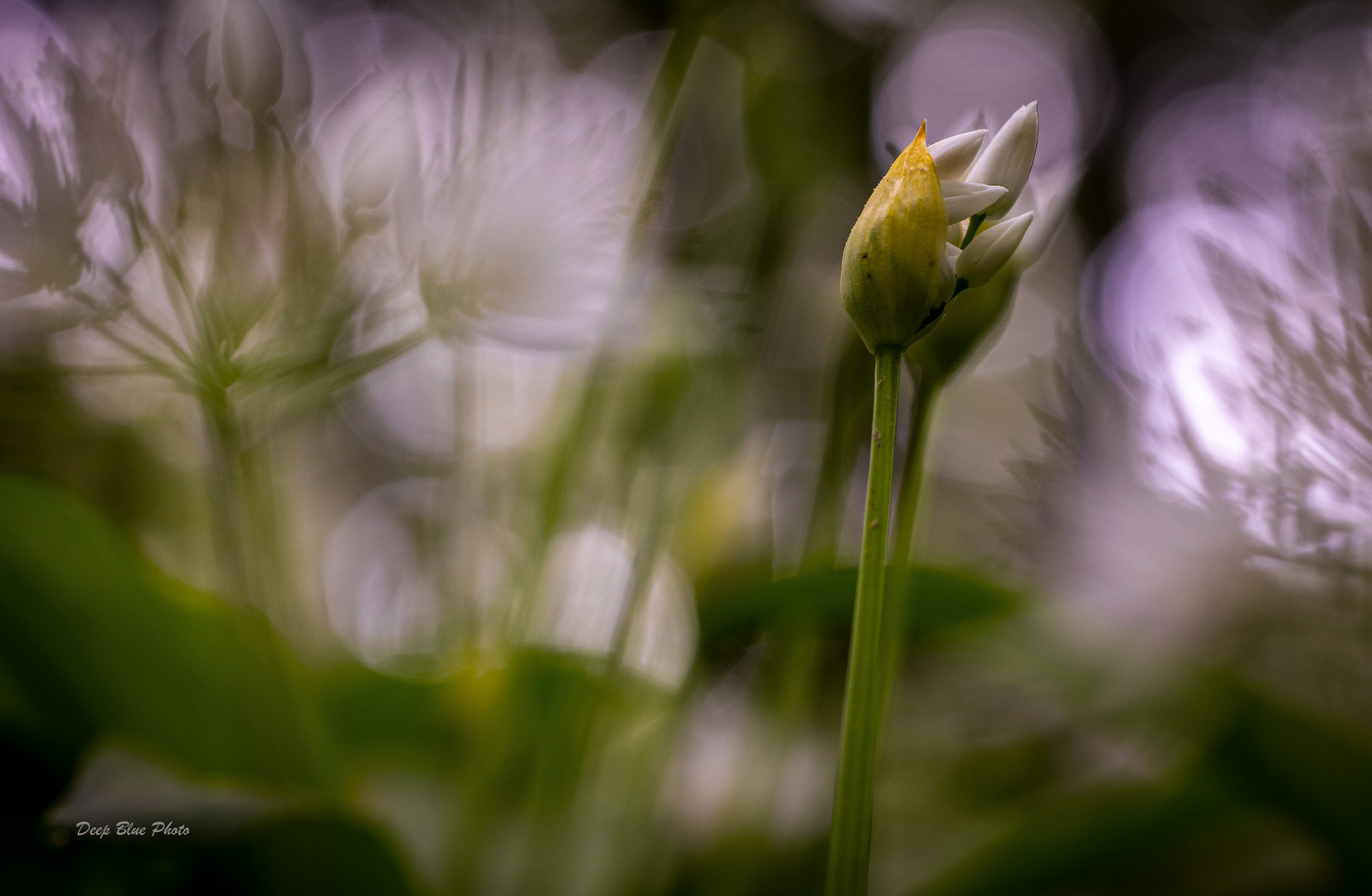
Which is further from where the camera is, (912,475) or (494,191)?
(494,191)

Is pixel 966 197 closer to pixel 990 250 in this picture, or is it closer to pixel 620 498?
pixel 990 250

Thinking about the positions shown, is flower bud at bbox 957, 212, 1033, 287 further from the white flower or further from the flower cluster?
the white flower

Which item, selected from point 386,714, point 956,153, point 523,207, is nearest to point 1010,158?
point 956,153

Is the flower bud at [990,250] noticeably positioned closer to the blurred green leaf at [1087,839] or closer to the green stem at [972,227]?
the green stem at [972,227]

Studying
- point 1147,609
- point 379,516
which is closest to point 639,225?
point 1147,609

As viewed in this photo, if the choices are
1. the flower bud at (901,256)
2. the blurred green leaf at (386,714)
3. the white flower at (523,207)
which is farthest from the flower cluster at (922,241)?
the blurred green leaf at (386,714)

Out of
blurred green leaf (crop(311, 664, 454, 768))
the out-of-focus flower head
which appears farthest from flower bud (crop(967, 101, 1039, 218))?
blurred green leaf (crop(311, 664, 454, 768))

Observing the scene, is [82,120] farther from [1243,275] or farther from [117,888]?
[1243,275]
